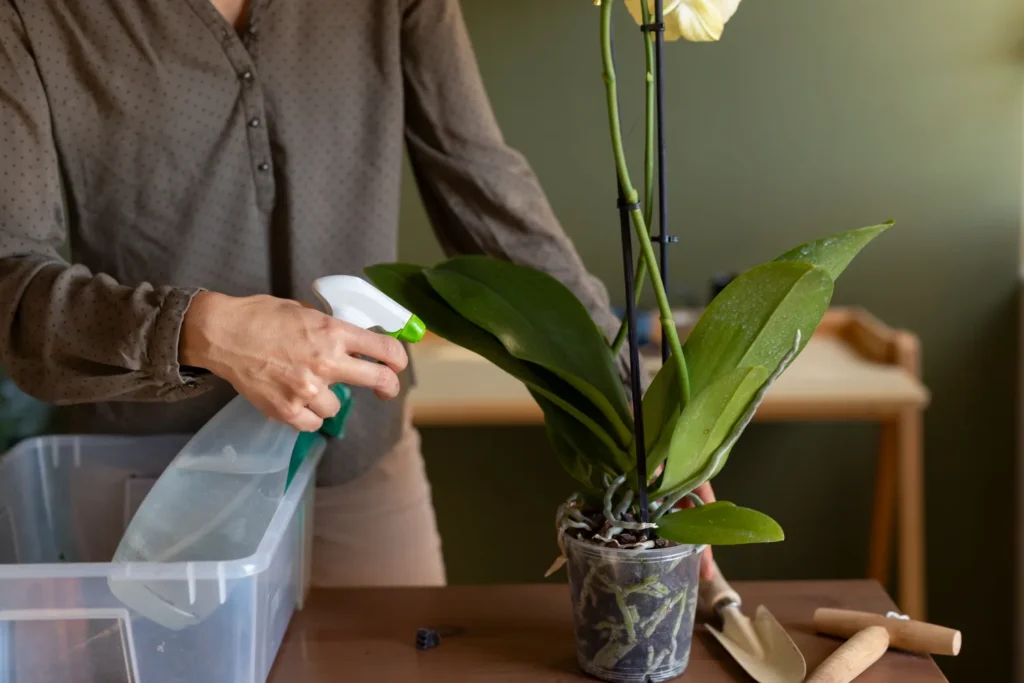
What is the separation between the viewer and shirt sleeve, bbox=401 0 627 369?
91 cm

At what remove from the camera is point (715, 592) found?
0.75 meters

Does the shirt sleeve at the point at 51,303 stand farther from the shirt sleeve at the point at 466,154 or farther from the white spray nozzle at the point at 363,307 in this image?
the shirt sleeve at the point at 466,154

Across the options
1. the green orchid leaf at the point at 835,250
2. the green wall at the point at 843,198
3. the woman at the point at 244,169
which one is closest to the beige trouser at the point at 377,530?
the woman at the point at 244,169

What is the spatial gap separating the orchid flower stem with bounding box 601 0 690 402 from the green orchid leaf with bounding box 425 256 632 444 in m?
0.06

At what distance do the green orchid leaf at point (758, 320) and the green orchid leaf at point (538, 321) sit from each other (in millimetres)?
57

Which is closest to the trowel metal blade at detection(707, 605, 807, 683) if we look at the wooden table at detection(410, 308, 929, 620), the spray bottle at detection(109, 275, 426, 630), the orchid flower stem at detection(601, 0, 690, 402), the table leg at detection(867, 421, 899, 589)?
the orchid flower stem at detection(601, 0, 690, 402)

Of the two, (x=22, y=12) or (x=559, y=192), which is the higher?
(x=22, y=12)

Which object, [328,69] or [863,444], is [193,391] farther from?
[863,444]

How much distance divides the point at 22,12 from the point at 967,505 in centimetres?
159

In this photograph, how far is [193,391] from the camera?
0.69 meters

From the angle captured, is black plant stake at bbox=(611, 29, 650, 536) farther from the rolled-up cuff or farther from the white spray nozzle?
the rolled-up cuff

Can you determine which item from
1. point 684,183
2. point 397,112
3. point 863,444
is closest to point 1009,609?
point 863,444

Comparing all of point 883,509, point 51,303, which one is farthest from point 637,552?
point 883,509

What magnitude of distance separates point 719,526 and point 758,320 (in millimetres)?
128
